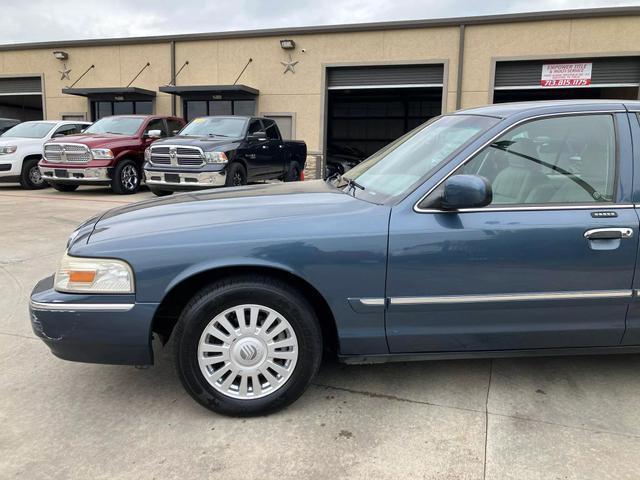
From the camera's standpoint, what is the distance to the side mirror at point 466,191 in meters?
2.57

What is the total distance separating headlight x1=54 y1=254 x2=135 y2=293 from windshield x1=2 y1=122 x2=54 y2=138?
12.4m

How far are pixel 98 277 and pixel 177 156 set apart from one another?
838 centimetres

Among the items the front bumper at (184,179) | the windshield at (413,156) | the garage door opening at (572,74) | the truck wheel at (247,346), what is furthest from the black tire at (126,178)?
the garage door opening at (572,74)

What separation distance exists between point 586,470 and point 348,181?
208 centimetres

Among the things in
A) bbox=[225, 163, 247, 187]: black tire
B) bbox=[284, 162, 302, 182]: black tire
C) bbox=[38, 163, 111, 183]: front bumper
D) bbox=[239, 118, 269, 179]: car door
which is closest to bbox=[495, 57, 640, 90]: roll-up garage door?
bbox=[284, 162, 302, 182]: black tire

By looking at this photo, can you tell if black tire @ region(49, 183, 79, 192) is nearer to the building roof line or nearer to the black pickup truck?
the black pickup truck

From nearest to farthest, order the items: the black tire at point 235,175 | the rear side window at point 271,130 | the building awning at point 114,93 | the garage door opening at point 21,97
→ the black tire at point 235,175 < the rear side window at point 271,130 < the building awning at point 114,93 < the garage door opening at point 21,97

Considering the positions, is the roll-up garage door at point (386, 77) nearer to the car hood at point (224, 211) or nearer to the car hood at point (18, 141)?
the car hood at point (18, 141)

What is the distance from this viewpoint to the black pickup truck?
34.1 ft

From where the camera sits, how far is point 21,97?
81.3 feet

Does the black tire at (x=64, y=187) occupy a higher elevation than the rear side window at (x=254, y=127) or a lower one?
lower

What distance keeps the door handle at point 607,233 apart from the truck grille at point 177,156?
8.70 m

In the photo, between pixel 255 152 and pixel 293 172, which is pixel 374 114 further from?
pixel 255 152

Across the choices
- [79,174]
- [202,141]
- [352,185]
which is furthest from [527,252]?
[79,174]
